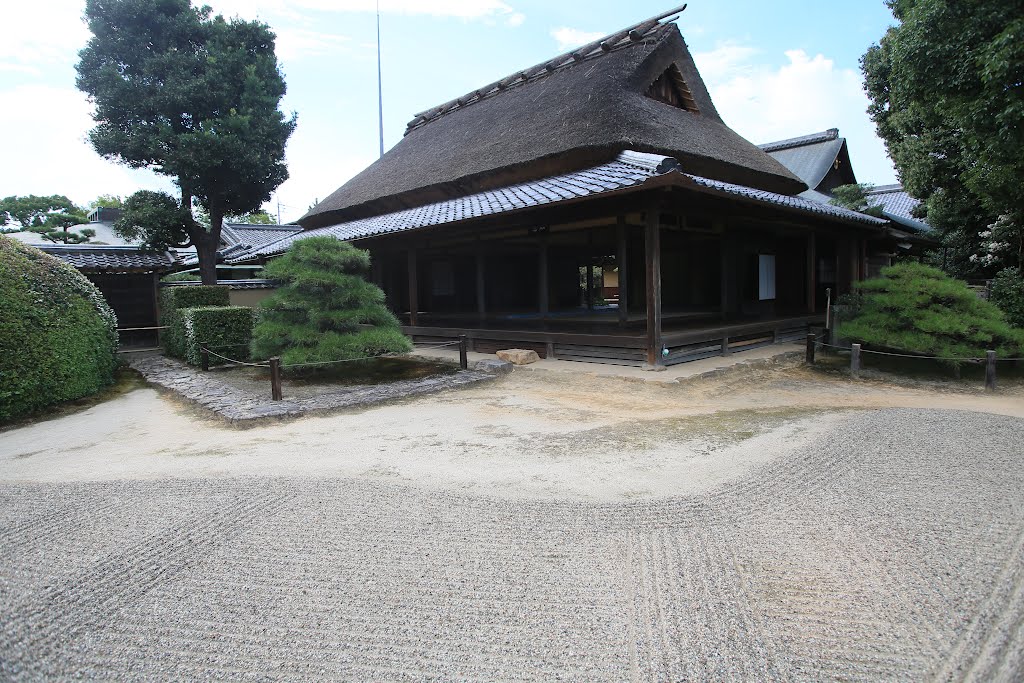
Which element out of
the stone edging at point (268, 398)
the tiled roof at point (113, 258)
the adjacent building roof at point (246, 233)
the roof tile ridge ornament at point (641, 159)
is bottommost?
the stone edging at point (268, 398)

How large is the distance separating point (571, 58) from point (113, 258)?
1186 centimetres

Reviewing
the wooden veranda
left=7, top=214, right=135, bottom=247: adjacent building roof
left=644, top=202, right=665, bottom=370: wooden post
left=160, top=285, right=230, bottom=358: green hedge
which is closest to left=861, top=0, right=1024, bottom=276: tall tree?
the wooden veranda

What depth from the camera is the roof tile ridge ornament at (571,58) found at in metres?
11.9

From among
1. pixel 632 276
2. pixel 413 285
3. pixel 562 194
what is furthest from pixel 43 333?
pixel 632 276

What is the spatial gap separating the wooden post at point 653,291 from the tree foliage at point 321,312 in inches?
137

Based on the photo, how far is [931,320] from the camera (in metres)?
7.48

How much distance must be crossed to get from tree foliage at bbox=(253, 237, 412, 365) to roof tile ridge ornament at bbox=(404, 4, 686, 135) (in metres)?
8.03

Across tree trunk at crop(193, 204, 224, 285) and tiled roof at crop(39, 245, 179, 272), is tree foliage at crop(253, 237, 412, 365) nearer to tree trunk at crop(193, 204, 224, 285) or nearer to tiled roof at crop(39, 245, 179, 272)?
tiled roof at crop(39, 245, 179, 272)

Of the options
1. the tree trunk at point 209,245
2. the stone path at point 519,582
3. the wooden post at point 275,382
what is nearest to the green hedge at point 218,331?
the wooden post at point 275,382

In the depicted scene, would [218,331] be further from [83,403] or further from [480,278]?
[480,278]

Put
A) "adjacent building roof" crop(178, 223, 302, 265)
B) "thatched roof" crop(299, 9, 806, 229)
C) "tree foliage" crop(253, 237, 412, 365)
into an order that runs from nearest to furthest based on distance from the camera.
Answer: "tree foliage" crop(253, 237, 412, 365)
"thatched roof" crop(299, 9, 806, 229)
"adjacent building roof" crop(178, 223, 302, 265)

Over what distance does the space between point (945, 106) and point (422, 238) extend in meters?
8.87

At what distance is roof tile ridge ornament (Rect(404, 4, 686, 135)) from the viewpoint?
1186cm

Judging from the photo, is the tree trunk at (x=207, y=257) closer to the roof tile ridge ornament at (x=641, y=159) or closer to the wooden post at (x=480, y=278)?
the wooden post at (x=480, y=278)
